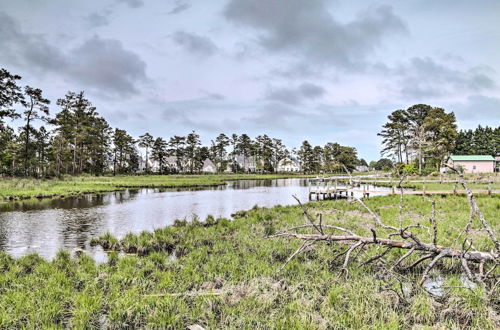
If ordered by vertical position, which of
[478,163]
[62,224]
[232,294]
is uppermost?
[478,163]

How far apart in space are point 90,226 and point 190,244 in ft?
26.6

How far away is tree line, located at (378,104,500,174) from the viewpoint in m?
54.4

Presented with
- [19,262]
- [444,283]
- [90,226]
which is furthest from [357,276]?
[90,226]

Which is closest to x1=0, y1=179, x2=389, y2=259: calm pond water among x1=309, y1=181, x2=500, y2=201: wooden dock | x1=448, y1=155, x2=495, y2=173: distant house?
x1=309, y1=181, x2=500, y2=201: wooden dock

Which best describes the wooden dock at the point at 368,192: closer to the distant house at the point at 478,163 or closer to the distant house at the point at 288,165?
the distant house at the point at 478,163

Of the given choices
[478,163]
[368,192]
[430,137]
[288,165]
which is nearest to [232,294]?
[368,192]

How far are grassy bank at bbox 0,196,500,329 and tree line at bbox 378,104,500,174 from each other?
36.3 m

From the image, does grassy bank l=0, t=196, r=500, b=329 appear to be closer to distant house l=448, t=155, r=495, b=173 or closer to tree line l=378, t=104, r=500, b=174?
tree line l=378, t=104, r=500, b=174

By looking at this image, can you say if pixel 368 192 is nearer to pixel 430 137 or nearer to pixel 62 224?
pixel 62 224

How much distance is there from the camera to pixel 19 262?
299 inches

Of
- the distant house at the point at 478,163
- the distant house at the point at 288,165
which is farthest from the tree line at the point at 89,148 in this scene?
the distant house at the point at 478,163

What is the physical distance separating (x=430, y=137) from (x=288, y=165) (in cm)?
7576

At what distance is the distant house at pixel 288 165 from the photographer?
12812 cm

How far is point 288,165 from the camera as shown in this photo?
130125 millimetres
